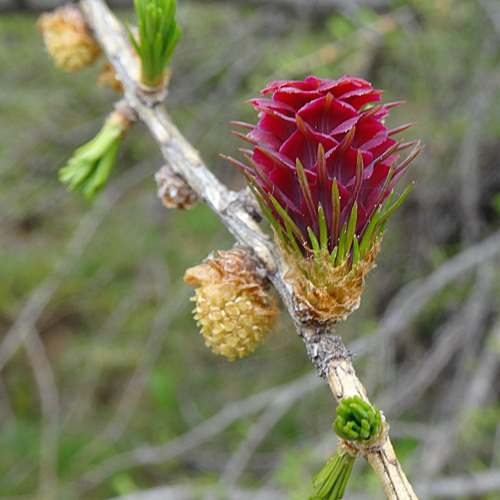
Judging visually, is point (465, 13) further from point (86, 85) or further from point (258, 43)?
point (86, 85)

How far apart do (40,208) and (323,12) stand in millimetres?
1405

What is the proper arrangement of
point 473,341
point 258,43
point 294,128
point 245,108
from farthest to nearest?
point 258,43 → point 245,108 → point 473,341 → point 294,128

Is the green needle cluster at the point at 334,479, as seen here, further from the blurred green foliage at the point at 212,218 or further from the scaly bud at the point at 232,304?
the blurred green foliage at the point at 212,218

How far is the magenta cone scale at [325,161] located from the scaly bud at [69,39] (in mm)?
526

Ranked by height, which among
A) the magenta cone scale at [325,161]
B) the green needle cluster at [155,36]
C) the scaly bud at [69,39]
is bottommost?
the magenta cone scale at [325,161]

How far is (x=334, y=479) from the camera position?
1.56ft

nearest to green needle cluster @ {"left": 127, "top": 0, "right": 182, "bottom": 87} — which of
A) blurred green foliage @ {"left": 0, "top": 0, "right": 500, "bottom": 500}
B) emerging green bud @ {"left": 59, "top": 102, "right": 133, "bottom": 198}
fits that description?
emerging green bud @ {"left": 59, "top": 102, "right": 133, "bottom": 198}

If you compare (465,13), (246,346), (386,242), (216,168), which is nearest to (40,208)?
(216,168)

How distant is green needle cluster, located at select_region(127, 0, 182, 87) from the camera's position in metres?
0.63

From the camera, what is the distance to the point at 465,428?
1355 millimetres

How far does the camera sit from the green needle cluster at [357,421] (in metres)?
0.44

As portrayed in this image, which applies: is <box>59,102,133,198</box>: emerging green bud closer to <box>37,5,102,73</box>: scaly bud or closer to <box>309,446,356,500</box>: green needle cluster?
<box>37,5,102,73</box>: scaly bud

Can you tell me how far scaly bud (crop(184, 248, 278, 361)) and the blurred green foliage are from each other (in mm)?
945

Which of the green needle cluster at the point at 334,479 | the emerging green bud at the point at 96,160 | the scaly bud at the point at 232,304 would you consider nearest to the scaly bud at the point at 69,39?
the emerging green bud at the point at 96,160
